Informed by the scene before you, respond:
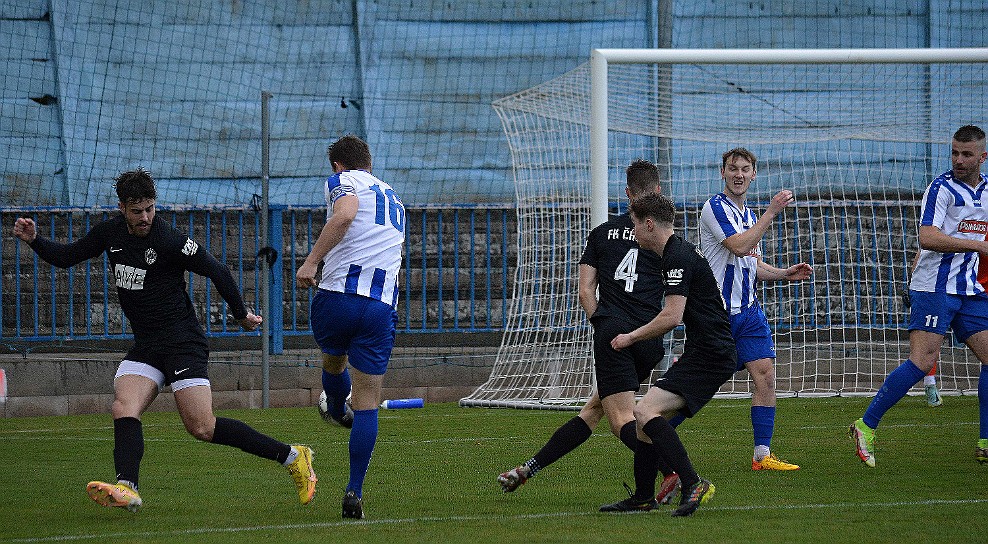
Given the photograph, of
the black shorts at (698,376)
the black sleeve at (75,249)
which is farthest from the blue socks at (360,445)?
the black sleeve at (75,249)

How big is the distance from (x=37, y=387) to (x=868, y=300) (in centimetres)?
887

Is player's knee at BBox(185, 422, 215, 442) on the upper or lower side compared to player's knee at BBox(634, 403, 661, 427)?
lower

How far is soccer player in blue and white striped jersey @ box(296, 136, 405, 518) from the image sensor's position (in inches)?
245

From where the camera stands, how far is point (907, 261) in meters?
15.6

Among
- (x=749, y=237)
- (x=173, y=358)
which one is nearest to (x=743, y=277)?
(x=749, y=237)

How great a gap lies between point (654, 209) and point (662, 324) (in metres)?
0.57

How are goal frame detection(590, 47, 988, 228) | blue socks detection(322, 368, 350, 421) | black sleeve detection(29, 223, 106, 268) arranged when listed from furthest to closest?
goal frame detection(590, 47, 988, 228) < blue socks detection(322, 368, 350, 421) < black sleeve detection(29, 223, 106, 268)

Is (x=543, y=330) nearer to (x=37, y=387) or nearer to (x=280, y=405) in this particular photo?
(x=280, y=405)

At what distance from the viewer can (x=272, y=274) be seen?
1400 cm

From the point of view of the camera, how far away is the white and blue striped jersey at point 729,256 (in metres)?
8.21

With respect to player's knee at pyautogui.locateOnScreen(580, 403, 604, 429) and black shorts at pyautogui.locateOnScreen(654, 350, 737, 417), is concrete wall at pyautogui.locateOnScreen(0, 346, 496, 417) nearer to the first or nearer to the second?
player's knee at pyautogui.locateOnScreen(580, 403, 604, 429)

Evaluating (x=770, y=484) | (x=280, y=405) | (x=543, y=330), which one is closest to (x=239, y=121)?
(x=280, y=405)

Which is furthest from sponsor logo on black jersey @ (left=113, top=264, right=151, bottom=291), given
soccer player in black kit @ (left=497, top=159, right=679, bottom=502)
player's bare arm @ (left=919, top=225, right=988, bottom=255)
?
player's bare arm @ (left=919, top=225, right=988, bottom=255)

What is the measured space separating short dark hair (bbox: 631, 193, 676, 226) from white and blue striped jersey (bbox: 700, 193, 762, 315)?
188cm
